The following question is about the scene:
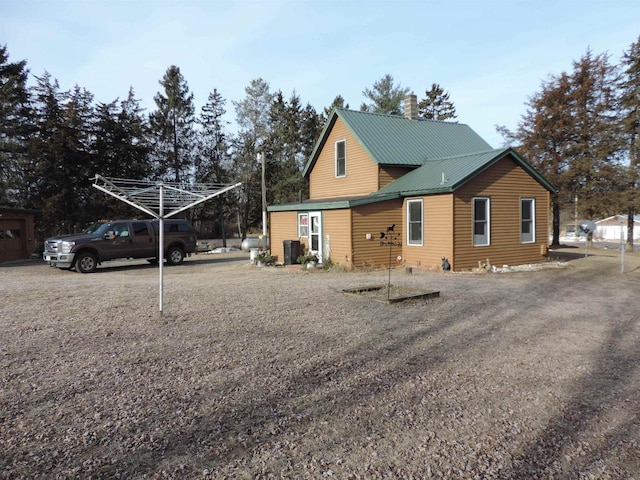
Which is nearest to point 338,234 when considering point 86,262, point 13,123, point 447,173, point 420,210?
point 420,210

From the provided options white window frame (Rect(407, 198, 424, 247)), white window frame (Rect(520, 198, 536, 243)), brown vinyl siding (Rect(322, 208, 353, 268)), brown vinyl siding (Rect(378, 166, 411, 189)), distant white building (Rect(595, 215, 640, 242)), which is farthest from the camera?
distant white building (Rect(595, 215, 640, 242))

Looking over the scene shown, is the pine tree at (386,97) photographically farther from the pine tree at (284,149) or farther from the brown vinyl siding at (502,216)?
the brown vinyl siding at (502,216)

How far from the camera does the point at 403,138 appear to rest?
19562mm

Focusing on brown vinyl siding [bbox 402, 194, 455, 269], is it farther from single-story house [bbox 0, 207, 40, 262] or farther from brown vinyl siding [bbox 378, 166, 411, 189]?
single-story house [bbox 0, 207, 40, 262]

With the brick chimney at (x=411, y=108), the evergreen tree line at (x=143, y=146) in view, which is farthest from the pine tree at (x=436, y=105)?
the brick chimney at (x=411, y=108)

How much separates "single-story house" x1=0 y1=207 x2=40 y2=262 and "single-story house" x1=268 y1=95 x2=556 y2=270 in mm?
14478

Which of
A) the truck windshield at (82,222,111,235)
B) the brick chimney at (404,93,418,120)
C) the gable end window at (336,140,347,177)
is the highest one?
the brick chimney at (404,93,418,120)

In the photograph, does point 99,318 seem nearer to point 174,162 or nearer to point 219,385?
point 219,385

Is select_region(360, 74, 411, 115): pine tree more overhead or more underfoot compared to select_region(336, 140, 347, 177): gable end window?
more overhead

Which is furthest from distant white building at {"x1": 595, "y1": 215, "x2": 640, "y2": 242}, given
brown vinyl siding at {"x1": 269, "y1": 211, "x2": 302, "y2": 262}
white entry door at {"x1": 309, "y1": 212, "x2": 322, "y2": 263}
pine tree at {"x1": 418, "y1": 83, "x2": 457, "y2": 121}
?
white entry door at {"x1": 309, "y1": 212, "x2": 322, "y2": 263}

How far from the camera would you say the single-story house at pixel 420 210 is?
14688mm

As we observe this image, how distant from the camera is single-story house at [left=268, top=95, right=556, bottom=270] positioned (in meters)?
14.7

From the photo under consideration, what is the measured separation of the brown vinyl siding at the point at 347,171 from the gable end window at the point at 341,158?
6.4 inches

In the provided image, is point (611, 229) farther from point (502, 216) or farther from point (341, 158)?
point (341, 158)
